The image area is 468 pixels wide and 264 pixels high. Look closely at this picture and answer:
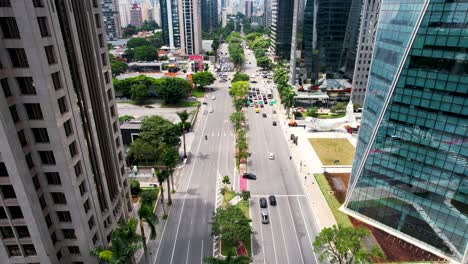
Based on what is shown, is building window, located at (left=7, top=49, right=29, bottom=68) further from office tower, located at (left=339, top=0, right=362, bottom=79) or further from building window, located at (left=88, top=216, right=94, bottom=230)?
office tower, located at (left=339, top=0, right=362, bottom=79)

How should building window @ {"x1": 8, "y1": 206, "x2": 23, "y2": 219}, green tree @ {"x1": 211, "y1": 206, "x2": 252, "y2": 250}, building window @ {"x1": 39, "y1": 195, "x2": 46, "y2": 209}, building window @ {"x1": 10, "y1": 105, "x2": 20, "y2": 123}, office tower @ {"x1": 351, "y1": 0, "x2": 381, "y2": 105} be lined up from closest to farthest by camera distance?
building window @ {"x1": 10, "y1": 105, "x2": 20, "y2": 123}
building window @ {"x1": 8, "y1": 206, "x2": 23, "y2": 219}
building window @ {"x1": 39, "y1": 195, "x2": 46, "y2": 209}
green tree @ {"x1": 211, "y1": 206, "x2": 252, "y2": 250}
office tower @ {"x1": 351, "y1": 0, "x2": 381, "y2": 105}

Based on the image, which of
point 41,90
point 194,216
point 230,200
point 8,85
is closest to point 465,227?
point 230,200

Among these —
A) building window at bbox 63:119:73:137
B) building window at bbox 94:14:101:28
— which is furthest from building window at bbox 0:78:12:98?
building window at bbox 94:14:101:28

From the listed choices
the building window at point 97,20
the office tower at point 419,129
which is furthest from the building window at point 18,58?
the office tower at point 419,129

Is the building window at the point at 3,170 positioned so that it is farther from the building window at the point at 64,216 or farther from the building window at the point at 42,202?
the building window at the point at 64,216

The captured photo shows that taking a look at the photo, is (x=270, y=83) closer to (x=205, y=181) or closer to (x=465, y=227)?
(x=205, y=181)
